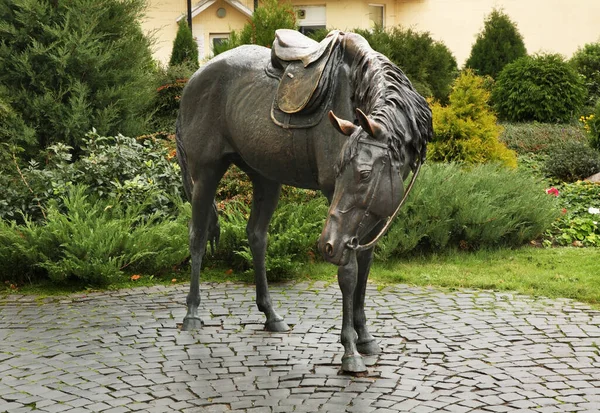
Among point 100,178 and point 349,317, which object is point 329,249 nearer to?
point 349,317

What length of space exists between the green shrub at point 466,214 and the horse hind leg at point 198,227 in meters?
2.66

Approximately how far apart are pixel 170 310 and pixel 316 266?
6.63ft

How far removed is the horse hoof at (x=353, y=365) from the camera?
4.80m

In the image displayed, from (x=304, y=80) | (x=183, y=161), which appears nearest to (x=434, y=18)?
(x=183, y=161)

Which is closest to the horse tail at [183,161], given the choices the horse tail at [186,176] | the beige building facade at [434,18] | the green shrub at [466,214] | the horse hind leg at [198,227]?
the horse tail at [186,176]

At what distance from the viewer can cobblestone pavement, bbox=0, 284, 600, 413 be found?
4.44 meters

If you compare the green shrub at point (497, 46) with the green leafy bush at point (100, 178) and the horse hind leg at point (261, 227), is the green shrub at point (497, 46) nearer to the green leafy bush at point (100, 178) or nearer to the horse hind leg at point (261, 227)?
the green leafy bush at point (100, 178)

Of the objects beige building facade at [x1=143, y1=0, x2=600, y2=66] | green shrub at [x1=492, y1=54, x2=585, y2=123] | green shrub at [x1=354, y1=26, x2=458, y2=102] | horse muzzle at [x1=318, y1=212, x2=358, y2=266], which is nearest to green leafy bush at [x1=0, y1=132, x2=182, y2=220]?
horse muzzle at [x1=318, y1=212, x2=358, y2=266]

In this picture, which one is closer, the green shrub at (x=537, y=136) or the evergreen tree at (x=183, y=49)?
the green shrub at (x=537, y=136)

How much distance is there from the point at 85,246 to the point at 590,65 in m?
17.8

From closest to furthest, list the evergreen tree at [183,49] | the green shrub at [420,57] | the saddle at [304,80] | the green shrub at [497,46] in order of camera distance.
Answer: the saddle at [304,80] → the evergreen tree at [183,49] → the green shrub at [420,57] → the green shrub at [497,46]

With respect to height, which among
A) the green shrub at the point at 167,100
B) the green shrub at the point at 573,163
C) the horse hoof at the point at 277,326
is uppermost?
the green shrub at the point at 167,100

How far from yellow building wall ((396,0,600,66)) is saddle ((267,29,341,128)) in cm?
1961

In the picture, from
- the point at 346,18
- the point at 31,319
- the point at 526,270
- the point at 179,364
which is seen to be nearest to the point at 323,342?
the point at 179,364
